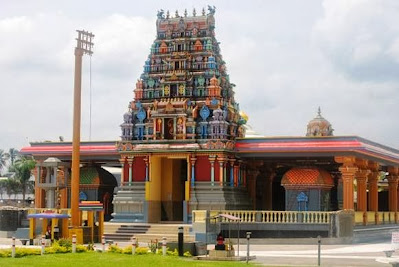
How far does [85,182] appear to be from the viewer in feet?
163

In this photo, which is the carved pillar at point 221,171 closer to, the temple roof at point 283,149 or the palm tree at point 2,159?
the temple roof at point 283,149

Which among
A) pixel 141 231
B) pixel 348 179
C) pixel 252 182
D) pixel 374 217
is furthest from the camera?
pixel 252 182

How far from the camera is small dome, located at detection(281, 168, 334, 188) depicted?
143 ft

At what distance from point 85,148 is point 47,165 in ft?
18.6

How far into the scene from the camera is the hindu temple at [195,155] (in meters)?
43.2

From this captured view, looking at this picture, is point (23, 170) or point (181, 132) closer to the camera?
point (181, 132)

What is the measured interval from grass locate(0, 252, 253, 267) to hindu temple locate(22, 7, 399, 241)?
14.2 m

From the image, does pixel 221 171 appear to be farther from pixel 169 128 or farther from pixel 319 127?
pixel 319 127

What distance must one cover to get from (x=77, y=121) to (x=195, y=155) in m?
9.17

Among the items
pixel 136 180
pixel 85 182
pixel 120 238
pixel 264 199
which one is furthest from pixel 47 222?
pixel 264 199

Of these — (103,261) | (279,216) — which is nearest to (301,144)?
(279,216)

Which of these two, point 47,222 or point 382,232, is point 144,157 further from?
point 382,232

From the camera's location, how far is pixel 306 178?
1720 inches

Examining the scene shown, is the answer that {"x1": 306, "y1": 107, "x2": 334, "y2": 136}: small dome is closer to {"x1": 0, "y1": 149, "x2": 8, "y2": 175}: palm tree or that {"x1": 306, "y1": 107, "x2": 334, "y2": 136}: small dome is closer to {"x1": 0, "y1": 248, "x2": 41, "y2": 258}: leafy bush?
{"x1": 0, "y1": 248, "x2": 41, "y2": 258}: leafy bush
